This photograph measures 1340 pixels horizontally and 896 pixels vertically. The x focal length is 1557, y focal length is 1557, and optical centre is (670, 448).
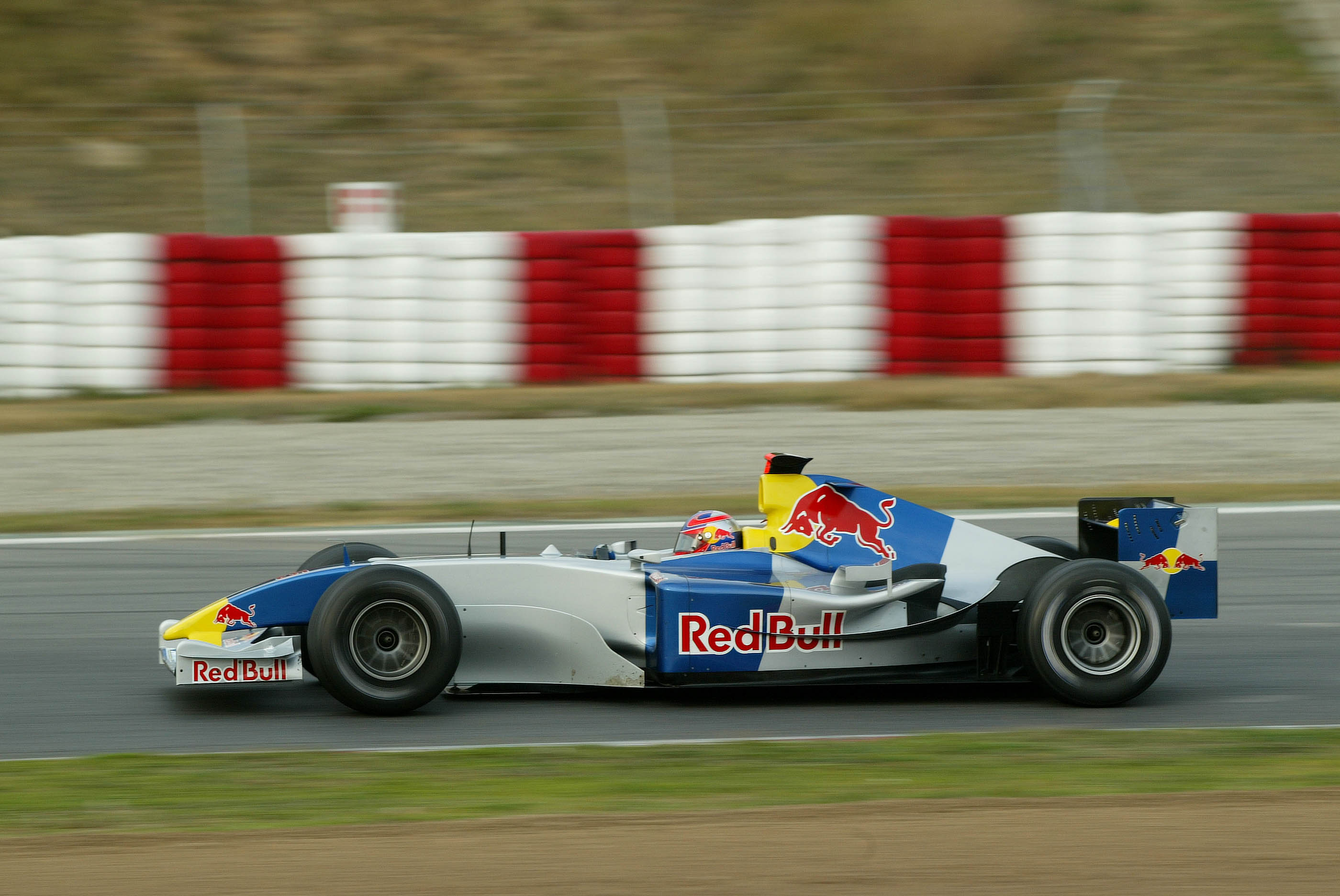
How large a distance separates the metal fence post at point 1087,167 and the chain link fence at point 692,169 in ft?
0.06

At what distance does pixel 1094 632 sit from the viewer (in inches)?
213

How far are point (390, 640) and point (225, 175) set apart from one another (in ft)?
35.9

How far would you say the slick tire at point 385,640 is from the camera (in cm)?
511

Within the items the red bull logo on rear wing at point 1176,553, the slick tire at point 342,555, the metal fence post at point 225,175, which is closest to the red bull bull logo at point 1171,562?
the red bull logo on rear wing at point 1176,553

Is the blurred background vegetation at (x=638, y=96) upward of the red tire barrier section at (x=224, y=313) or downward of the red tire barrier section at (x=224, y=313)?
upward

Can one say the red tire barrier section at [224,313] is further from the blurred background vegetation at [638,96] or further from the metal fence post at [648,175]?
the metal fence post at [648,175]

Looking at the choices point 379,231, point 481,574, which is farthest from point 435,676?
point 379,231

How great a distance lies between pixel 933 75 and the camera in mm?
18047

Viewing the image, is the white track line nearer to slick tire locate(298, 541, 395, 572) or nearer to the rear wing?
slick tire locate(298, 541, 395, 572)

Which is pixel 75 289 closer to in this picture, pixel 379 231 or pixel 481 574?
pixel 379 231

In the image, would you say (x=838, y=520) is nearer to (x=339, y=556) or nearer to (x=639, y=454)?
(x=339, y=556)

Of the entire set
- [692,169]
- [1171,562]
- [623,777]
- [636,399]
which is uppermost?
[692,169]

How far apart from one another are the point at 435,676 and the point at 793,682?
125cm

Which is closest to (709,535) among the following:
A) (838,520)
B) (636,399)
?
(838,520)
